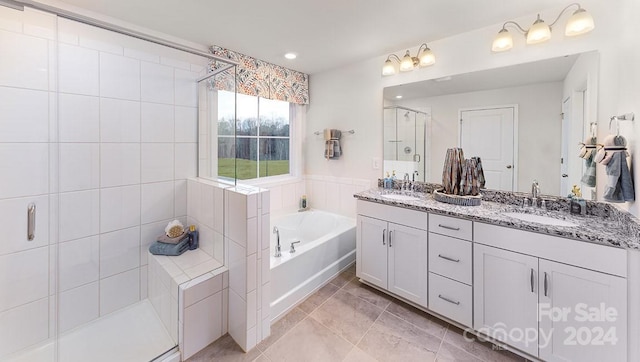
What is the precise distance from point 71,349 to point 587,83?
12.8ft

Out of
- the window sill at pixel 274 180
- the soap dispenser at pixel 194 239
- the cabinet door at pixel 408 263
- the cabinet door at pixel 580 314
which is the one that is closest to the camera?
the cabinet door at pixel 580 314

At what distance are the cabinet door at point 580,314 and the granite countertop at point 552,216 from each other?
18 cm

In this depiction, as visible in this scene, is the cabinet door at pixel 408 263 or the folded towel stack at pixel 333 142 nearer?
the cabinet door at pixel 408 263

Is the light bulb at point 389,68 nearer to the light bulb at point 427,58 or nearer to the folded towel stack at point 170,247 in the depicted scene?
the light bulb at point 427,58

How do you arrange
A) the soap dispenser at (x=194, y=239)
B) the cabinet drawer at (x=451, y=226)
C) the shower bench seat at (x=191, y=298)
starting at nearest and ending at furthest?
the shower bench seat at (x=191, y=298), the cabinet drawer at (x=451, y=226), the soap dispenser at (x=194, y=239)

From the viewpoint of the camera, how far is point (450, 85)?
2277 mm

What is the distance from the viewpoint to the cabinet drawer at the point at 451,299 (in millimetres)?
→ 1734

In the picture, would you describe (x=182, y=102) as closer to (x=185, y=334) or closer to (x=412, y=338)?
(x=185, y=334)

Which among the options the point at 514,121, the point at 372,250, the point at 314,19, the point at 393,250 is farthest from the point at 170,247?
the point at 514,121

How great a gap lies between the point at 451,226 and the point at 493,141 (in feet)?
2.92

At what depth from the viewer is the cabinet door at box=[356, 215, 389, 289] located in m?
2.19

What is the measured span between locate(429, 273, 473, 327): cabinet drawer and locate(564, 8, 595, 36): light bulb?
182cm

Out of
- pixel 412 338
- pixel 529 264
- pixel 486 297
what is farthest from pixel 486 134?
pixel 412 338

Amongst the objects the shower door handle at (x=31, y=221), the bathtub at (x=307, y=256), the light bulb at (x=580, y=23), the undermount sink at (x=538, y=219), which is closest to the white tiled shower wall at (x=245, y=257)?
the bathtub at (x=307, y=256)
